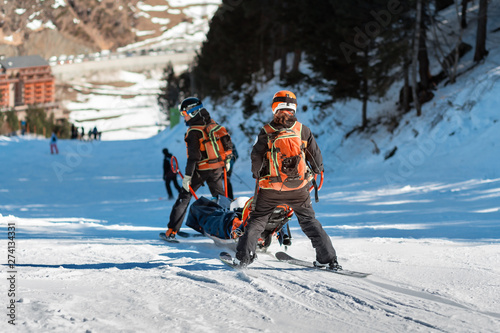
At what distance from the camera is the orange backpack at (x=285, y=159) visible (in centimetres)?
491

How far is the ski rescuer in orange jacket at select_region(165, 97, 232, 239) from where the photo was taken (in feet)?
23.4

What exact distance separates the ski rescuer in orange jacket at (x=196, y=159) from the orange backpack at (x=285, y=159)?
2293 mm

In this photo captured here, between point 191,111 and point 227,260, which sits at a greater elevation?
point 191,111

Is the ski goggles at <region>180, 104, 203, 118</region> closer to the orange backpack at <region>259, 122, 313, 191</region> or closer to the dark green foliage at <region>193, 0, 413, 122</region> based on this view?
the orange backpack at <region>259, 122, 313, 191</region>

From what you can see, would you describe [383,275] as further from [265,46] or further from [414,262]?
[265,46]

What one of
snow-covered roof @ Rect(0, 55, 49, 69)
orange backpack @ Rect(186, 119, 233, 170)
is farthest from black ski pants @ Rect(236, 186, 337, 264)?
snow-covered roof @ Rect(0, 55, 49, 69)

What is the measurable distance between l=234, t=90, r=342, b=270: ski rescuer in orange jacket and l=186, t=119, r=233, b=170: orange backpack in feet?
7.66

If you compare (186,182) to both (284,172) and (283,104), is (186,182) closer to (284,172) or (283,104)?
(284,172)

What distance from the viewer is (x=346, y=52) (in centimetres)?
1973

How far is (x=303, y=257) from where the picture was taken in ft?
19.5

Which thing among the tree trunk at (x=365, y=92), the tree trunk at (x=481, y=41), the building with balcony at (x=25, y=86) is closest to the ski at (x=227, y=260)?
the tree trunk at (x=365, y=92)

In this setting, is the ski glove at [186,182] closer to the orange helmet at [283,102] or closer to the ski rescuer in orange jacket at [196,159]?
the ski rescuer in orange jacket at [196,159]

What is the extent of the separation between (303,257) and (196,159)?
2.02 m

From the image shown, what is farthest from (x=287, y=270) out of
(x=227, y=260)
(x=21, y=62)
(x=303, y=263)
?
(x=21, y=62)
